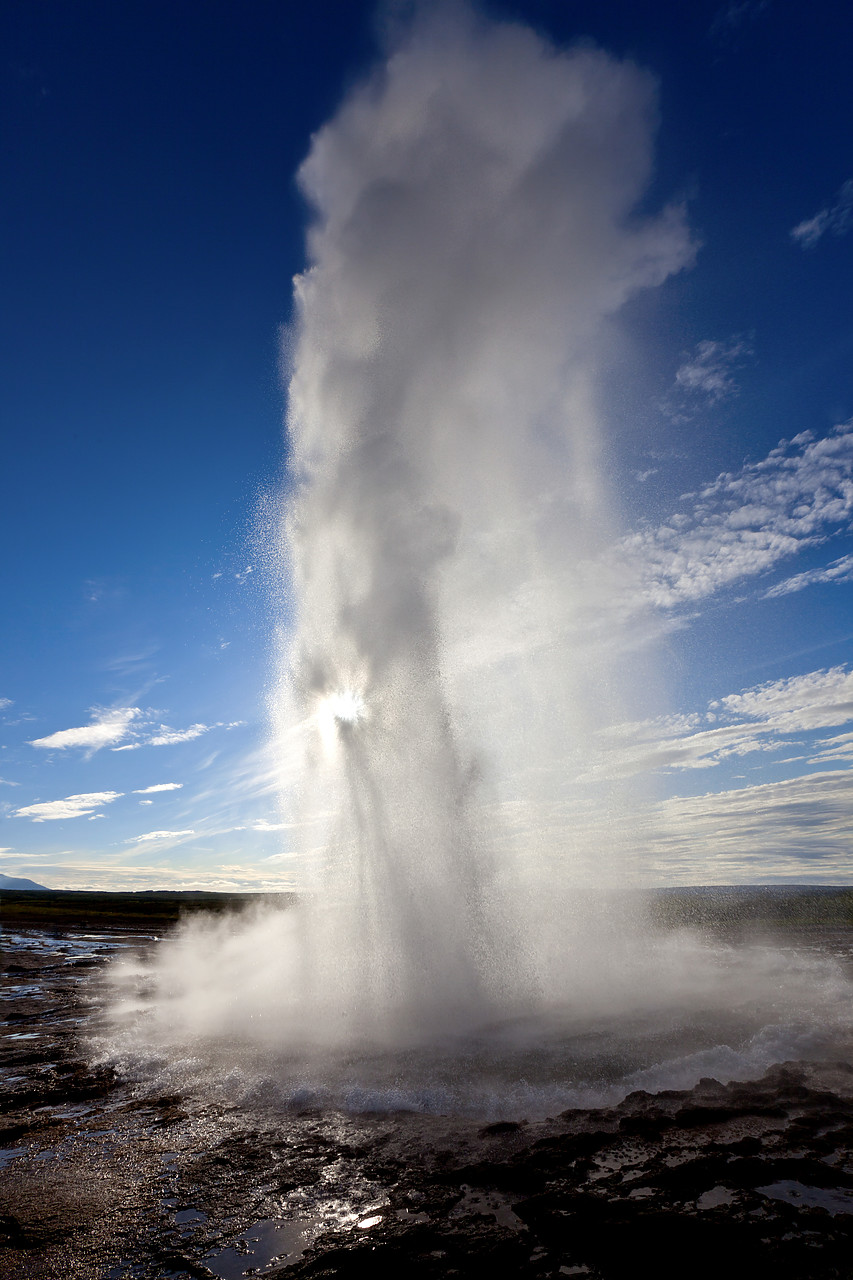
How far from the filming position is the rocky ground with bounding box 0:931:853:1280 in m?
5.91

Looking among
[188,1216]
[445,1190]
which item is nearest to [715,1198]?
[445,1190]

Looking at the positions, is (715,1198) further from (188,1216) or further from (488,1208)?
(188,1216)

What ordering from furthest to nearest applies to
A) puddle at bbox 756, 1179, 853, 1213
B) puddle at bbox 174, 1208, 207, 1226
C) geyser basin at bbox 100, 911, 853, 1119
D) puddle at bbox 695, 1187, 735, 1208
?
geyser basin at bbox 100, 911, 853, 1119 < puddle at bbox 174, 1208, 207, 1226 < puddle at bbox 695, 1187, 735, 1208 < puddle at bbox 756, 1179, 853, 1213

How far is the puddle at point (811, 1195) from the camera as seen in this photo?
6.41 metres

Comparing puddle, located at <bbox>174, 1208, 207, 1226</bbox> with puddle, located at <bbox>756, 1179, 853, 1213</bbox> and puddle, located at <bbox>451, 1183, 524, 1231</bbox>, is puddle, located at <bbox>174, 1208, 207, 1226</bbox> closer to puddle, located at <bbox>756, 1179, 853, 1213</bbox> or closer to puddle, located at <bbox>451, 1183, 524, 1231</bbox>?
puddle, located at <bbox>451, 1183, 524, 1231</bbox>

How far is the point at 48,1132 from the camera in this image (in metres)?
10.4

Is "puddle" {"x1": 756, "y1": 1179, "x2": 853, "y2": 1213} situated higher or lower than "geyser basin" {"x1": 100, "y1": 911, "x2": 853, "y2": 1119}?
higher

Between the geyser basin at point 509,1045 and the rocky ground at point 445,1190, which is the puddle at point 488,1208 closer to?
the rocky ground at point 445,1190

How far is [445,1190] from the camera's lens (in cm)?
735

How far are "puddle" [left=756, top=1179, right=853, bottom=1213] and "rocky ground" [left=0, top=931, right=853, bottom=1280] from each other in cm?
3

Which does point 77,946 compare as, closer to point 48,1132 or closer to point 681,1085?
point 48,1132

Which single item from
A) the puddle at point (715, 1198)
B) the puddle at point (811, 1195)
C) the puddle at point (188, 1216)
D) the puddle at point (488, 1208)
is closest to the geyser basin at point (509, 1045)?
the puddle at point (488, 1208)

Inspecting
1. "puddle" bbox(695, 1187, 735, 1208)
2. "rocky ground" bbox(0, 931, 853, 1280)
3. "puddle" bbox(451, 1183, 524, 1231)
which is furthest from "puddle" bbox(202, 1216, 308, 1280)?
"puddle" bbox(695, 1187, 735, 1208)

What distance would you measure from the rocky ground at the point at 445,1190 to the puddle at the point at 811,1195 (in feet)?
0.10
